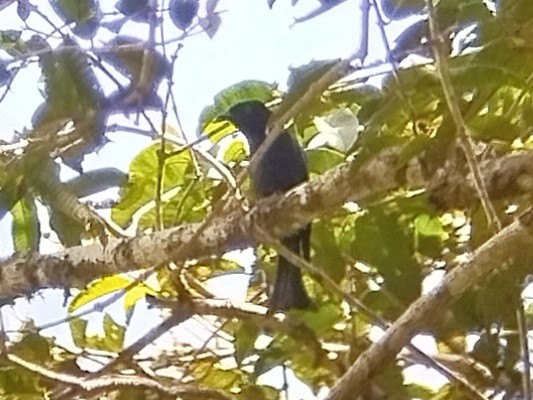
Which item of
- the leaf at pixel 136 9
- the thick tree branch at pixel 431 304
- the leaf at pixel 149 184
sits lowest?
the thick tree branch at pixel 431 304

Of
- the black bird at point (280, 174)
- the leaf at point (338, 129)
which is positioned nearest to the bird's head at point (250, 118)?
the black bird at point (280, 174)

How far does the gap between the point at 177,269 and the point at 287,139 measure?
0.81 ft

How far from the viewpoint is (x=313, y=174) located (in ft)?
3.55

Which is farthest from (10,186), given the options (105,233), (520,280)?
(520,280)

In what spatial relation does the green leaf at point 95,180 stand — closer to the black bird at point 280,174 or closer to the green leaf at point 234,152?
the black bird at point 280,174

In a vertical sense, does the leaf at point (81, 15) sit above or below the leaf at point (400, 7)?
above

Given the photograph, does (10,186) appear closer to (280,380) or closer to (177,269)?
(177,269)

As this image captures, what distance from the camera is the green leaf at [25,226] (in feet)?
3.07

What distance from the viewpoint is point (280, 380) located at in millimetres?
1087

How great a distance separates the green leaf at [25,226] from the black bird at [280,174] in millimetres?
195

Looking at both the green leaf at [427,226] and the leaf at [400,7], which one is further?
the green leaf at [427,226]

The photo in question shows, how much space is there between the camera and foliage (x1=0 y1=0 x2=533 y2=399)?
28.8 inches

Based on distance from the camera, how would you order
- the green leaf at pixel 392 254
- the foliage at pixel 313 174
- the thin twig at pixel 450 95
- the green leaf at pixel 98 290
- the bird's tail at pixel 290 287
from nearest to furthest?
the thin twig at pixel 450 95, the foliage at pixel 313 174, the green leaf at pixel 392 254, the bird's tail at pixel 290 287, the green leaf at pixel 98 290

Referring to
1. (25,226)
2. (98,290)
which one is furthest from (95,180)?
(98,290)
